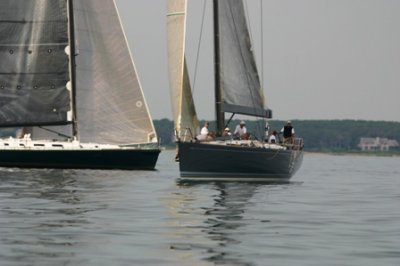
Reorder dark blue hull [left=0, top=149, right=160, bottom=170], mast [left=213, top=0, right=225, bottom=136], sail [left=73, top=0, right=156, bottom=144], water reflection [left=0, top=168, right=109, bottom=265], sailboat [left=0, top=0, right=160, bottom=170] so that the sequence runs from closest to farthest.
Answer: water reflection [left=0, top=168, right=109, bottom=265] < mast [left=213, top=0, right=225, bottom=136] < dark blue hull [left=0, top=149, right=160, bottom=170] < sailboat [left=0, top=0, right=160, bottom=170] < sail [left=73, top=0, right=156, bottom=144]

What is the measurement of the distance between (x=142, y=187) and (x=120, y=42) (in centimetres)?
2243

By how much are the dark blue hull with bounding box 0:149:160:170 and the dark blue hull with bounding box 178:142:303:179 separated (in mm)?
15915

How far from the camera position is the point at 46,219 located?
26641 mm

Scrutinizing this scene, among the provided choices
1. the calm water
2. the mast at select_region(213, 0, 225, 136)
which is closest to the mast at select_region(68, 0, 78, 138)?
the mast at select_region(213, 0, 225, 136)

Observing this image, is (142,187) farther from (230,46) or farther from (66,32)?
(66,32)

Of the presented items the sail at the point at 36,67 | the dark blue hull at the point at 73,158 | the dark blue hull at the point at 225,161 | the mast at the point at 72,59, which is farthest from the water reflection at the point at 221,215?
the sail at the point at 36,67

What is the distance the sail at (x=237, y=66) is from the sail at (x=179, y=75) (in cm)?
166

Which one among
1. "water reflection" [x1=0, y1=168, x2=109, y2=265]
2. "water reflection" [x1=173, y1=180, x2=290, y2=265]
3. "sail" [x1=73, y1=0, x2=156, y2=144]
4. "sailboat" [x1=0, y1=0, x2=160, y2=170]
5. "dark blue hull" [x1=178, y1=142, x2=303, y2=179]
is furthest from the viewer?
"sail" [x1=73, y1=0, x2=156, y2=144]

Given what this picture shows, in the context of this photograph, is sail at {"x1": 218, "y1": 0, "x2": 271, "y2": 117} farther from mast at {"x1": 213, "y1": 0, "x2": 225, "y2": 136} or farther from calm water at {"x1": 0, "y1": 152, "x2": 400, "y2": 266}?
calm water at {"x1": 0, "y1": 152, "x2": 400, "y2": 266}

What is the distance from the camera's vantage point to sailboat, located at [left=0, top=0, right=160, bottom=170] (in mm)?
63625

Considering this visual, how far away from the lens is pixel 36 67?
6412 centimetres

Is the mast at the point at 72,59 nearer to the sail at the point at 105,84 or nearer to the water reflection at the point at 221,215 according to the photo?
the sail at the point at 105,84

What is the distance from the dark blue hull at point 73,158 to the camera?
6241cm

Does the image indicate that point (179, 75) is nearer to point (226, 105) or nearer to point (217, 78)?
point (217, 78)
